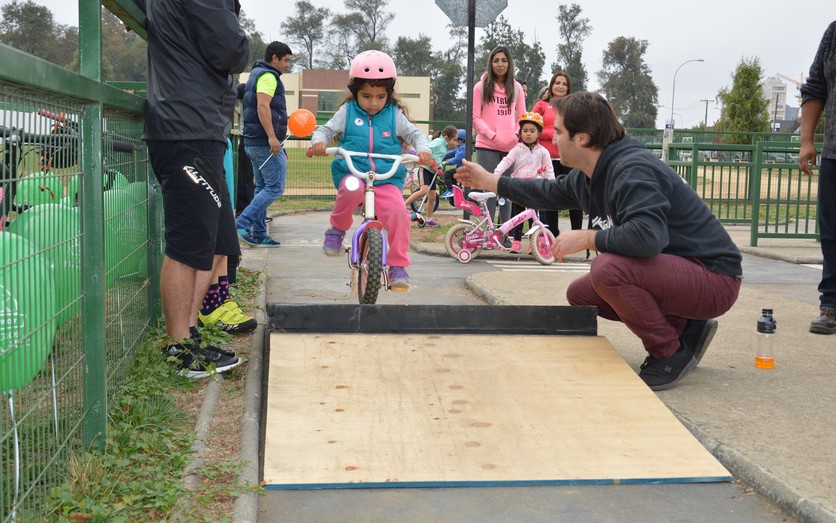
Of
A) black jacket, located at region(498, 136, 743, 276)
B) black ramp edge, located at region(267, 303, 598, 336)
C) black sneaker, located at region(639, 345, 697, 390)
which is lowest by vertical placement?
black sneaker, located at region(639, 345, 697, 390)

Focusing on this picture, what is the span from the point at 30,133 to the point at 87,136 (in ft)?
2.15

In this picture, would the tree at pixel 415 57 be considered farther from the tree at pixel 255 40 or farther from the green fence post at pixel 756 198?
the green fence post at pixel 756 198

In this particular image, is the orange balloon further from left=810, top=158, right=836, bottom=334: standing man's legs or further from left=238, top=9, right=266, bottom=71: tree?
left=238, top=9, right=266, bottom=71: tree

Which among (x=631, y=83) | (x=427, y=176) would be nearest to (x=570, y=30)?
(x=631, y=83)

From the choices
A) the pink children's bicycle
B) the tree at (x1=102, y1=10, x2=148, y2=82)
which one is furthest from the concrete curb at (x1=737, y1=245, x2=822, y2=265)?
the tree at (x1=102, y1=10, x2=148, y2=82)

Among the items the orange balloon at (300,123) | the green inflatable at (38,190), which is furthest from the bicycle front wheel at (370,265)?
the orange balloon at (300,123)

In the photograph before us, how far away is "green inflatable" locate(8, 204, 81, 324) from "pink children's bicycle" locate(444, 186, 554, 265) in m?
7.25

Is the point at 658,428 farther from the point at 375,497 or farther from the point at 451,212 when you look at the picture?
the point at 451,212

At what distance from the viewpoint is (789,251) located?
1192cm

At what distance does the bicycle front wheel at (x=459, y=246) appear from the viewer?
34.8 ft

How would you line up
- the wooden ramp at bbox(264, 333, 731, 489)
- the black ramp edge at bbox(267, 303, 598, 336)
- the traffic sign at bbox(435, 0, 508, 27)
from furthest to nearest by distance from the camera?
the traffic sign at bbox(435, 0, 508, 27) < the black ramp edge at bbox(267, 303, 598, 336) < the wooden ramp at bbox(264, 333, 731, 489)

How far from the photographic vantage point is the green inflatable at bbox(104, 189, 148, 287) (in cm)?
424

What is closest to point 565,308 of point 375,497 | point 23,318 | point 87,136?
point 375,497

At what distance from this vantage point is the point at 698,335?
5059 mm
